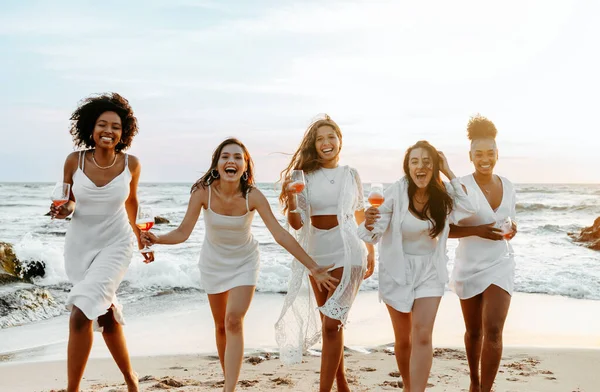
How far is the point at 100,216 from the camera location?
16.7ft

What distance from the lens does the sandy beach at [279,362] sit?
6.25 metres

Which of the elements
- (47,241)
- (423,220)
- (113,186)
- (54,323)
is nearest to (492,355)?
(423,220)

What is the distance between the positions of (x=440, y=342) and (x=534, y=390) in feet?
6.99

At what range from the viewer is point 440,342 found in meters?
8.09

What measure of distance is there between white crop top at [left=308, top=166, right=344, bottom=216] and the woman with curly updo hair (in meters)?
0.96

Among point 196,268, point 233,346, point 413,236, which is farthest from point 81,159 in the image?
point 196,268

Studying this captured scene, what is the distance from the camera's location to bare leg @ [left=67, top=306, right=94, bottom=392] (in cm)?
474

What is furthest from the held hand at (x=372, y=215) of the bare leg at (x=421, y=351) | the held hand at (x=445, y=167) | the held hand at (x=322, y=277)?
the bare leg at (x=421, y=351)

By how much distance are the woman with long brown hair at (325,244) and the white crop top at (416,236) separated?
48 cm

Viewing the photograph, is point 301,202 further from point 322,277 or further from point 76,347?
point 76,347

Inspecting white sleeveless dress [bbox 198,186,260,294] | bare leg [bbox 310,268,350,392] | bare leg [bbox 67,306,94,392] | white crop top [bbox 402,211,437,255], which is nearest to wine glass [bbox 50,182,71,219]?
bare leg [bbox 67,306,94,392]

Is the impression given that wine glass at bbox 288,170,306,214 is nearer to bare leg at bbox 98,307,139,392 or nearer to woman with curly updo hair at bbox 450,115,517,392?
woman with curly updo hair at bbox 450,115,517,392

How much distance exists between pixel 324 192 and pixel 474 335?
1658 mm

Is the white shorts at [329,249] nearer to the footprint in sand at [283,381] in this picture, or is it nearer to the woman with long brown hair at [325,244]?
the woman with long brown hair at [325,244]
